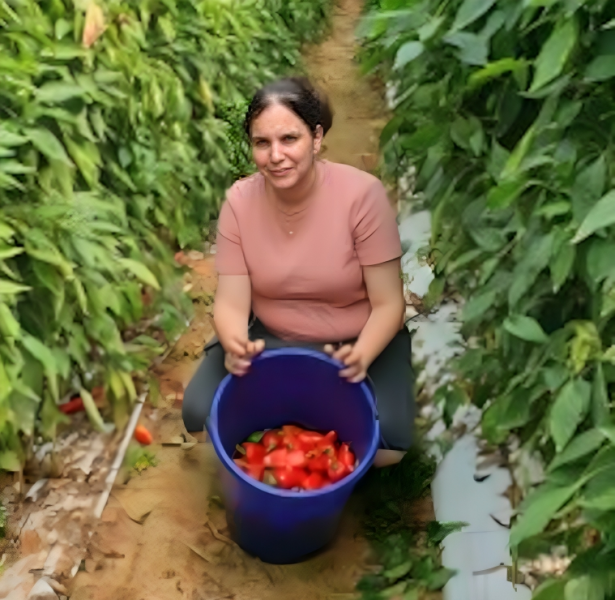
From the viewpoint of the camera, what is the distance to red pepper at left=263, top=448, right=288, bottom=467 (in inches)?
53.7

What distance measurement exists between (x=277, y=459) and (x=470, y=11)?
36.3 inches

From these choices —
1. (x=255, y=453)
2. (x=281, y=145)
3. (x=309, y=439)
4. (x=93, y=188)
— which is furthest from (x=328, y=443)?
(x=93, y=188)

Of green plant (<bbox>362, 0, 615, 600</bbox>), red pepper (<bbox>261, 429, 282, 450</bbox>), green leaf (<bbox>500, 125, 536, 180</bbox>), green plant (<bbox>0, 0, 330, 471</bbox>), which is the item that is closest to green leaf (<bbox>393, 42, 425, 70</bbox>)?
green plant (<bbox>362, 0, 615, 600</bbox>)

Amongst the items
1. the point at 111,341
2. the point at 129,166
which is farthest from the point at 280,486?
the point at 129,166

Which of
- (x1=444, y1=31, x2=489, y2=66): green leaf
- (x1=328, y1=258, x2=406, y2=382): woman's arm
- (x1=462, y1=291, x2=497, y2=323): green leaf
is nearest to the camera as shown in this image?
(x1=444, y1=31, x2=489, y2=66): green leaf

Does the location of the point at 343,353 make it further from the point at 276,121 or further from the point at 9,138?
the point at 9,138

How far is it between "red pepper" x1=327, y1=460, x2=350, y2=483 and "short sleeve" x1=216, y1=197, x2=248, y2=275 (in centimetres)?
43

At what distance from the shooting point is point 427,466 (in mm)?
1544

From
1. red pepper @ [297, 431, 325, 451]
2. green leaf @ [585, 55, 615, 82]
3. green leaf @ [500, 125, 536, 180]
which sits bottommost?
red pepper @ [297, 431, 325, 451]

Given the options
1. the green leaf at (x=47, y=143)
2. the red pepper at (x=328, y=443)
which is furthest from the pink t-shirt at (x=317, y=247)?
the green leaf at (x=47, y=143)

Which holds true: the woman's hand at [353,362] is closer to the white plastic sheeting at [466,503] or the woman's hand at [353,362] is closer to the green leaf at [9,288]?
the white plastic sheeting at [466,503]

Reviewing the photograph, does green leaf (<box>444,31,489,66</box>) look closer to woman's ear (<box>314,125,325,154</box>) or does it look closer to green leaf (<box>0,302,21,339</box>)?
woman's ear (<box>314,125,325,154</box>)

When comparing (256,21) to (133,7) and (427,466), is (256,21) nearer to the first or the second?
(133,7)

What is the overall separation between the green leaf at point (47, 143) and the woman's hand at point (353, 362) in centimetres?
64
